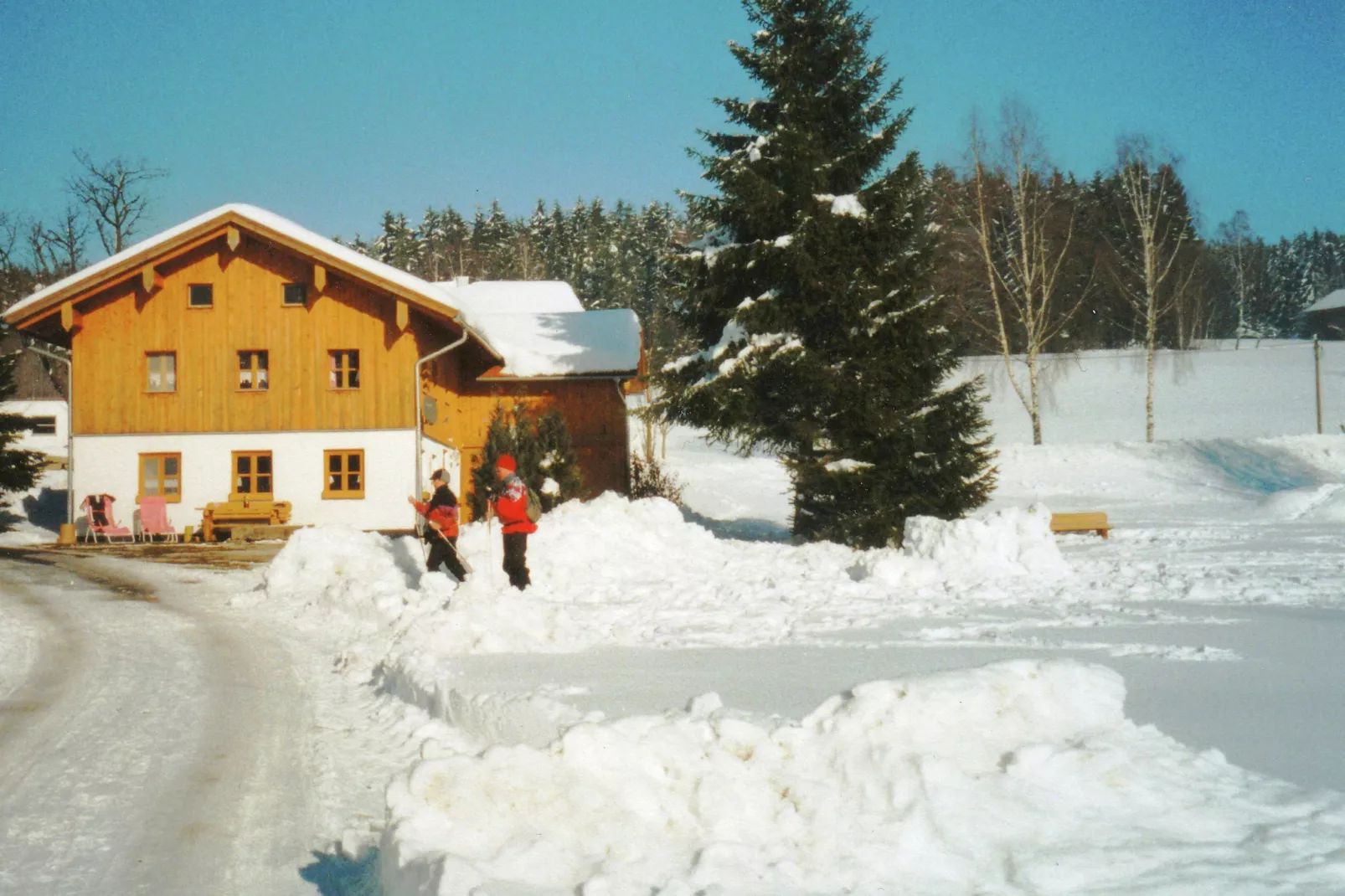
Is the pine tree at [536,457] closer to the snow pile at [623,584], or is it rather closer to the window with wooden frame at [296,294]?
the window with wooden frame at [296,294]

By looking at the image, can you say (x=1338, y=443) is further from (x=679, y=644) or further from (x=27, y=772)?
(x=27, y=772)

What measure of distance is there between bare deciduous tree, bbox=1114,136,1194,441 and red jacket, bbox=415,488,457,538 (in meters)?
35.0

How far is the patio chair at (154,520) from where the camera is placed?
83.6 ft

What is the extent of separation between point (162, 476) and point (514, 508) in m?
17.6

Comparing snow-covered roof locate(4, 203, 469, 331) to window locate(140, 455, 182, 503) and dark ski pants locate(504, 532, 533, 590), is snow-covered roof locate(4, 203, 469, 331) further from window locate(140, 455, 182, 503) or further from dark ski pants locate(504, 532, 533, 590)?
dark ski pants locate(504, 532, 533, 590)

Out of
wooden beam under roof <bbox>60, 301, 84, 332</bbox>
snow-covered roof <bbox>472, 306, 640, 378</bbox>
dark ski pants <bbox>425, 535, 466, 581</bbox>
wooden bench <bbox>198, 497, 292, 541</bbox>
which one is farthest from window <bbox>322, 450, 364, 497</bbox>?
dark ski pants <bbox>425, 535, 466, 581</bbox>

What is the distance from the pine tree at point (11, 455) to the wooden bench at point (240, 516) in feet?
20.6

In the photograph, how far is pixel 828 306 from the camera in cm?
1956

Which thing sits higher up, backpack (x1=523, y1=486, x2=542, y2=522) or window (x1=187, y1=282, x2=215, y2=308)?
window (x1=187, y1=282, x2=215, y2=308)

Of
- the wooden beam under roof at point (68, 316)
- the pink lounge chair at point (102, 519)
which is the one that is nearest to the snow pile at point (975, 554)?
the pink lounge chair at point (102, 519)

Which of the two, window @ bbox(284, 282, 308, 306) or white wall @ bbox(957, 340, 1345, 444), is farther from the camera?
white wall @ bbox(957, 340, 1345, 444)

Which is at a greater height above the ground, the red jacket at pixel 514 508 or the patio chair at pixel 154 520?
the red jacket at pixel 514 508

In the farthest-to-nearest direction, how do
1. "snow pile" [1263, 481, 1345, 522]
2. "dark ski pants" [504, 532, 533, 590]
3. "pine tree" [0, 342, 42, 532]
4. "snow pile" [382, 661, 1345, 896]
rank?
"pine tree" [0, 342, 42, 532] → "snow pile" [1263, 481, 1345, 522] → "dark ski pants" [504, 532, 533, 590] → "snow pile" [382, 661, 1345, 896]

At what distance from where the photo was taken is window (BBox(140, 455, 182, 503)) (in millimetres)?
26281
